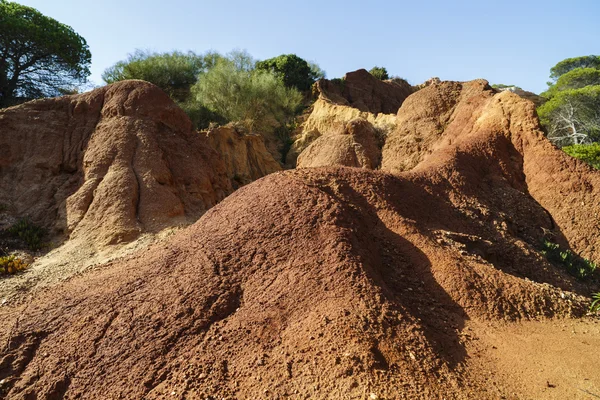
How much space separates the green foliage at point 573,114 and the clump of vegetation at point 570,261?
17.9 metres

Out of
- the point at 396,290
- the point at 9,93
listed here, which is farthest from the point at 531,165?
the point at 9,93

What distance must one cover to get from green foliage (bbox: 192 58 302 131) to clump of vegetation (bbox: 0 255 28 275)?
14.4m

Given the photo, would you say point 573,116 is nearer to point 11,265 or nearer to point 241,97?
point 241,97

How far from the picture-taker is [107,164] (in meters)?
10.8

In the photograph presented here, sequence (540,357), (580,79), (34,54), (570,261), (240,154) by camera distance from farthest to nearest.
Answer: (580,79) → (34,54) → (240,154) → (570,261) → (540,357)

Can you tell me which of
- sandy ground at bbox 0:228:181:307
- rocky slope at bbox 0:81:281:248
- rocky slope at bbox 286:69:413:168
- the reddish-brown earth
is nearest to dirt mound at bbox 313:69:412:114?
rocky slope at bbox 286:69:413:168

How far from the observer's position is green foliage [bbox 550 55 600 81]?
37.0 meters

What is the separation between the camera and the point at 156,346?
14.3 ft

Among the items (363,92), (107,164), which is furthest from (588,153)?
(107,164)

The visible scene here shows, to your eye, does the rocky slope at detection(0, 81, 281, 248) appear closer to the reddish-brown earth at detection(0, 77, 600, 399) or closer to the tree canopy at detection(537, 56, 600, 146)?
the reddish-brown earth at detection(0, 77, 600, 399)

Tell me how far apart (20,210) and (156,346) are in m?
8.58

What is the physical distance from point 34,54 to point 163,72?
666cm

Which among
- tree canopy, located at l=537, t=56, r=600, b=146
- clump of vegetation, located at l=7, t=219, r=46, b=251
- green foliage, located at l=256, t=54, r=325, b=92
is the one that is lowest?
clump of vegetation, located at l=7, t=219, r=46, b=251

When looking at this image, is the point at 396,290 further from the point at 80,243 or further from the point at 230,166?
the point at 230,166
